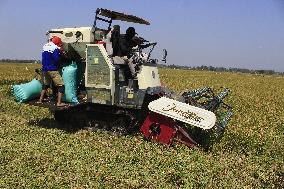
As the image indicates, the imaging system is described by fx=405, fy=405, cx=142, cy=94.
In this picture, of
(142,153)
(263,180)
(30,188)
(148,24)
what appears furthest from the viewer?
(148,24)

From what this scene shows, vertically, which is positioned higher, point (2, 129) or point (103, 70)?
point (103, 70)

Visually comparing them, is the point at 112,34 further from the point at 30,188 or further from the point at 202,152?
the point at 30,188

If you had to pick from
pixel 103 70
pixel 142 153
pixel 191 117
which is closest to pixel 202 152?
pixel 191 117

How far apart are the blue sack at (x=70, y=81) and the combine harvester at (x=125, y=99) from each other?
0.83ft

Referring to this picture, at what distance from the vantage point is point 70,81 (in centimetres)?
1062

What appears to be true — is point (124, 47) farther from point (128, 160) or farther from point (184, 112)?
point (128, 160)

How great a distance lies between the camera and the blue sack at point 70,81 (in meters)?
10.6

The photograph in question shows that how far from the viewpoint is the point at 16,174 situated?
267 inches

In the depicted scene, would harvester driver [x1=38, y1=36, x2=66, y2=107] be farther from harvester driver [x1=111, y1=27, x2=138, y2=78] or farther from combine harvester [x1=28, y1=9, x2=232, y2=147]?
harvester driver [x1=111, y1=27, x2=138, y2=78]

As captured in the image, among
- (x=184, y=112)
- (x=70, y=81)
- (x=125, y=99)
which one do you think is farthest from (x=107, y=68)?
(x=184, y=112)

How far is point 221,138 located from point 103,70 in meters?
3.30

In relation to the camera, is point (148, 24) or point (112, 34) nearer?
point (112, 34)

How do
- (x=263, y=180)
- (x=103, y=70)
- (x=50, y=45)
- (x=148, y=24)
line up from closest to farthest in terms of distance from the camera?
(x=263, y=180), (x=103, y=70), (x=50, y=45), (x=148, y=24)

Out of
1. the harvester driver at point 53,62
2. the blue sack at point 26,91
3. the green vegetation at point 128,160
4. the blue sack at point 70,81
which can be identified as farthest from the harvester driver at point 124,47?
the blue sack at point 26,91
